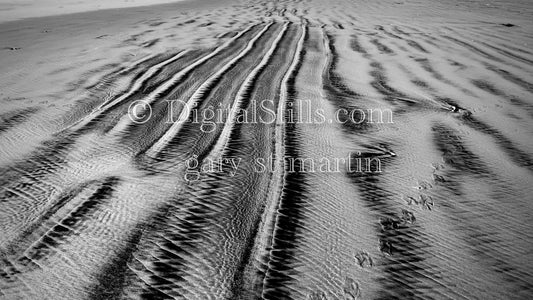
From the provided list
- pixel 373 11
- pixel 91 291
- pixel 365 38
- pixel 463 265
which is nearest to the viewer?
pixel 91 291

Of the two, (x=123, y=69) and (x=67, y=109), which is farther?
(x=123, y=69)

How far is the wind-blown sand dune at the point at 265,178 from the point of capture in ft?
4.05

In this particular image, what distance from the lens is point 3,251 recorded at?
4.30 feet

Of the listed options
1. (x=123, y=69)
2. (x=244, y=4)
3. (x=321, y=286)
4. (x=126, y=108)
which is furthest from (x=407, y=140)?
(x=244, y=4)

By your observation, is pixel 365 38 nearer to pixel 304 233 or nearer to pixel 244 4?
pixel 304 233

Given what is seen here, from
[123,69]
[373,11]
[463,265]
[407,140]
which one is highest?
[373,11]

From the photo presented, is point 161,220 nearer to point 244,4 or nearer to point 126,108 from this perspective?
point 126,108

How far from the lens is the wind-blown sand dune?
1235mm

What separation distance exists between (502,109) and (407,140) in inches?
41.1

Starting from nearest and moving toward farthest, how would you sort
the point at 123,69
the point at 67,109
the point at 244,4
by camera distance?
the point at 67,109 < the point at 123,69 < the point at 244,4

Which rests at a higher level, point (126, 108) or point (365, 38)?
point (365, 38)

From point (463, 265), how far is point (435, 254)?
0.10 meters

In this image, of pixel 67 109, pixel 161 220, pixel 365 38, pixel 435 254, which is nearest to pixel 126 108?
pixel 67 109

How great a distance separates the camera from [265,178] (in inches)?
70.4
